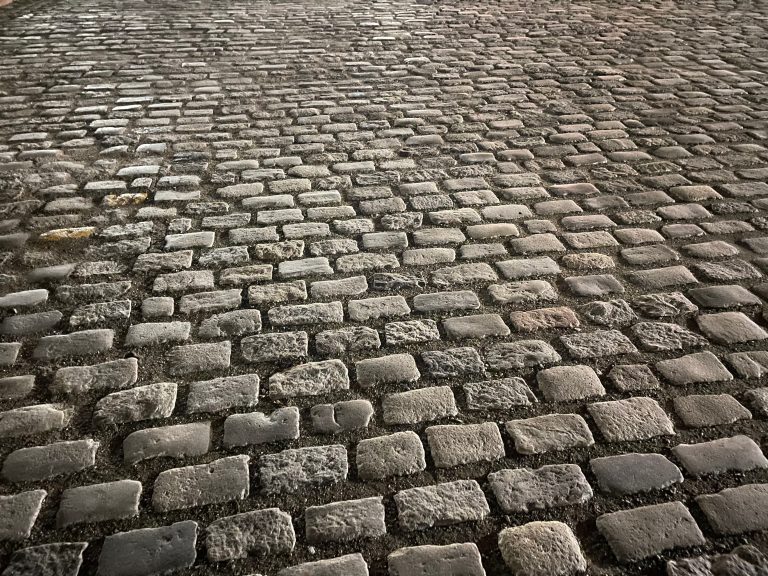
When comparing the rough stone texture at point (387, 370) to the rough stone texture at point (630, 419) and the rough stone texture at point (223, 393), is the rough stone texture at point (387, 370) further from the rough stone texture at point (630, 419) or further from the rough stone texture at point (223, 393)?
the rough stone texture at point (630, 419)

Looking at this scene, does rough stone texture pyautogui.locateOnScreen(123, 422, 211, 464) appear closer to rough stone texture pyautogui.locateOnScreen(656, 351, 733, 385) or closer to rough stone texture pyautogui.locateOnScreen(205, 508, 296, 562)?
rough stone texture pyautogui.locateOnScreen(205, 508, 296, 562)

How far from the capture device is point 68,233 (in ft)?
10.8

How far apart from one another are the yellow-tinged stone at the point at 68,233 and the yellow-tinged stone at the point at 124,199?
1.01ft

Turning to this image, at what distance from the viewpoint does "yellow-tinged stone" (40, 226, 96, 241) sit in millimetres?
3246

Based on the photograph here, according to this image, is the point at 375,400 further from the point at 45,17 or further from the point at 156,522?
the point at 45,17

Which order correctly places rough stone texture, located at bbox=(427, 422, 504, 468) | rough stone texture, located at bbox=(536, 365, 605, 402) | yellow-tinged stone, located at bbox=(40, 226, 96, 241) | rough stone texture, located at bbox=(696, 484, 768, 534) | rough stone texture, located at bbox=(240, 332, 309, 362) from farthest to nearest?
yellow-tinged stone, located at bbox=(40, 226, 96, 241) → rough stone texture, located at bbox=(240, 332, 309, 362) → rough stone texture, located at bbox=(536, 365, 605, 402) → rough stone texture, located at bbox=(427, 422, 504, 468) → rough stone texture, located at bbox=(696, 484, 768, 534)

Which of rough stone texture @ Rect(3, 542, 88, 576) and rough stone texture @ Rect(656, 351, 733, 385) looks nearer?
rough stone texture @ Rect(3, 542, 88, 576)

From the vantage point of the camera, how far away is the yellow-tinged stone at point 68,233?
3246 mm

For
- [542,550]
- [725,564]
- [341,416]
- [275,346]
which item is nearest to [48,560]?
[341,416]

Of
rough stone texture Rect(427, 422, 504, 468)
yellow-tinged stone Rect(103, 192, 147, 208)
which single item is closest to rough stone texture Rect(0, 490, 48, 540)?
rough stone texture Rect(427, 422, 504, 468)

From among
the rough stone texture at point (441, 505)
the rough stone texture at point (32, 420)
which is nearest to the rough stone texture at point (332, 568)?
the rough stone texture at point (441, 505)

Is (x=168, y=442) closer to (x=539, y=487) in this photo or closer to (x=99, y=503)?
(x=99, y=503)

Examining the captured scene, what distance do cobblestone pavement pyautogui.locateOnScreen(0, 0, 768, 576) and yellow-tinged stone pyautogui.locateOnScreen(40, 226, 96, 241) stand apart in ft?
0.05

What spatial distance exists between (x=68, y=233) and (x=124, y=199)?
450mm
